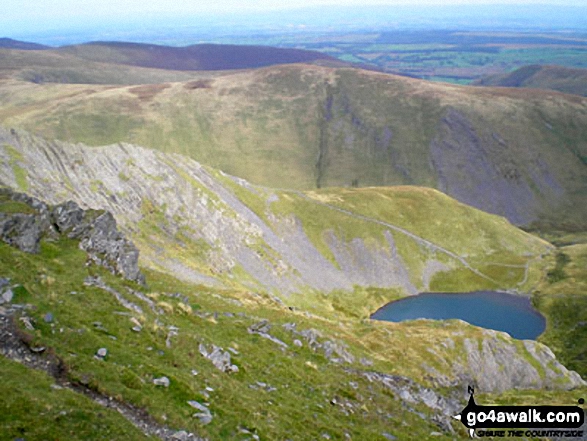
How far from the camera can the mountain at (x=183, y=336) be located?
2184cm

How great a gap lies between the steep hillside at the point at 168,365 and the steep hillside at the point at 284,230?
32.0 m

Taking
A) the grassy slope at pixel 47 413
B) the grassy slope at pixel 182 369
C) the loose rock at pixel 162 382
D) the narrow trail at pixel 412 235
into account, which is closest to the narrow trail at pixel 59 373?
the grassy slope at pixel 182 369

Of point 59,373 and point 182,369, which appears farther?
point 182,369

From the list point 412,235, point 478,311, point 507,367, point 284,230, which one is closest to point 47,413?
point 507,367

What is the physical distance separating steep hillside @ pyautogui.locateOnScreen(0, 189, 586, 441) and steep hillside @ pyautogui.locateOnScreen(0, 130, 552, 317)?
31979 millimetres

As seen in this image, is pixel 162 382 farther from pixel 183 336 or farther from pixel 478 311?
pixel 478 311

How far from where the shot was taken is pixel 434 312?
120 metres

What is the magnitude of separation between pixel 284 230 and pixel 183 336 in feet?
325

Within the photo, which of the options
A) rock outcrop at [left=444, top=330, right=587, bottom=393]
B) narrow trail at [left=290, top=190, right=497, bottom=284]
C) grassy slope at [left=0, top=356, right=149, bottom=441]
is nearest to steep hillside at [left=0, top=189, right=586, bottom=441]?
grassy slope at [left=0, top=356, right=149, bottom=441]

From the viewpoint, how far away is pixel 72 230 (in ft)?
136

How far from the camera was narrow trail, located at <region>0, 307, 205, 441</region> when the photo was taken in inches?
808

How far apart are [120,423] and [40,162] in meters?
80.9

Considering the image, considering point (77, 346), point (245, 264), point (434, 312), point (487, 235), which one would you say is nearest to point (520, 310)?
point (434, 312)

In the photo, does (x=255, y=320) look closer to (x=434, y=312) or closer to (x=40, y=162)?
(x=40, y=162)
